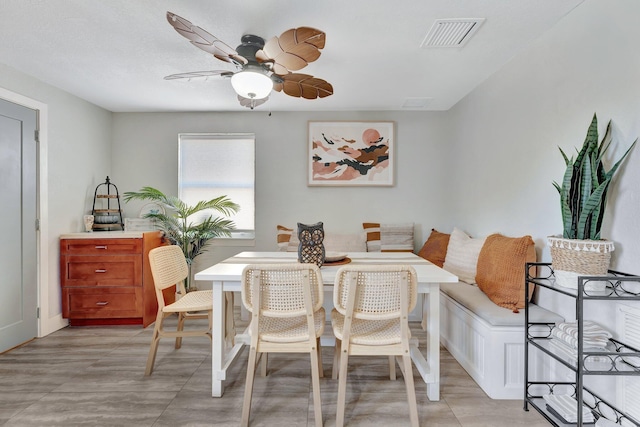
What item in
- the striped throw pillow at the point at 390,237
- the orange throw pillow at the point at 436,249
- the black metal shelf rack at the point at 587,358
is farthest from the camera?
the striped throw pillow at the point at 390,237

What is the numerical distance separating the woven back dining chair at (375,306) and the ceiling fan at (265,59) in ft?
4.15

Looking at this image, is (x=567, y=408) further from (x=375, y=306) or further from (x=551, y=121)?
(x=551, y=121)

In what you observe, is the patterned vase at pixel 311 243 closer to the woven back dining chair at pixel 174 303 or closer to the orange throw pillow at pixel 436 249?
the woven back dining chair at pixel 174 303

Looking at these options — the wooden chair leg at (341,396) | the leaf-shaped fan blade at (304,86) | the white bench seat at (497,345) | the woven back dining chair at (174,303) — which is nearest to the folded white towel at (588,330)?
the white bench seat at (497,345)

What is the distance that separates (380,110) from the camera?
162 inches

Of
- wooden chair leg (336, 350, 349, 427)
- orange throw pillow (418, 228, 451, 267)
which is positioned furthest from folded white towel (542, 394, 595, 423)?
orange throw pillow (418, 228, 451, 267)

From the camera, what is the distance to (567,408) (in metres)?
1.69

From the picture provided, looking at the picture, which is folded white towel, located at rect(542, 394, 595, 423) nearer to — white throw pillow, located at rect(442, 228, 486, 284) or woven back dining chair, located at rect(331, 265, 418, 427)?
woven back dining chair, located at rect(331, 265, 418, 427)

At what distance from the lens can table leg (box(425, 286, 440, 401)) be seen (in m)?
2.00

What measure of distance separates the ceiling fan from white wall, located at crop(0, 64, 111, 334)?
1.89 m

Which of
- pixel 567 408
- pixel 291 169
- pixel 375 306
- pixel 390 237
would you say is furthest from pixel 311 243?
pixel 291 169

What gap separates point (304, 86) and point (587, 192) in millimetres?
Result: 1826

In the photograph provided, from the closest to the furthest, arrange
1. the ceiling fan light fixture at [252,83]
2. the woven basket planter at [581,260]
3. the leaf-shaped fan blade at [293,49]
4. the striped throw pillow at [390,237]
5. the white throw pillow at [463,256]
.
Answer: the woven basket planter at [581,260]
the leaf-shaped fan blade at [293,49]
the ceiling fan light fixture at [252,83]
the white throw pillow at [463,256]
the striped throw pillow at [390,237]

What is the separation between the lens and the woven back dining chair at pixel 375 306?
168 cm
